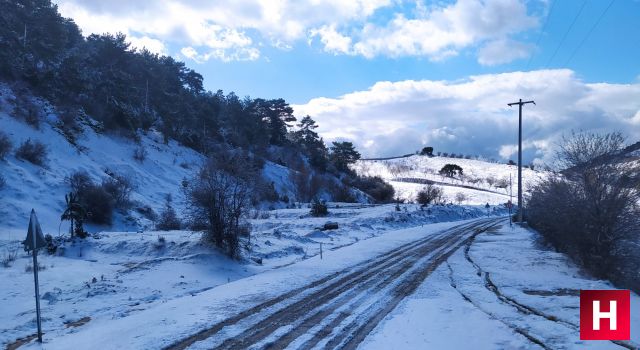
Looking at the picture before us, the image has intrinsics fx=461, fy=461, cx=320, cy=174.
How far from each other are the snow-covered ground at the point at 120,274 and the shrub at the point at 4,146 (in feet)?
35.2

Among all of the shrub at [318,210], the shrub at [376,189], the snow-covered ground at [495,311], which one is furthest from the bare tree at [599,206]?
the shrub at [376,189]

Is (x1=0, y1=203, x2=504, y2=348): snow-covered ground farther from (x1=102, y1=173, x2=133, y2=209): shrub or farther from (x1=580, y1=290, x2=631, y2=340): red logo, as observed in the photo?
(x1=102, y1=173, x2=133, y2=209): shrub

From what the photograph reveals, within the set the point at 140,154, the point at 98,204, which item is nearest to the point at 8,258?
the point at 98,204

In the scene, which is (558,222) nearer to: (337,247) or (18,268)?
(337,247)

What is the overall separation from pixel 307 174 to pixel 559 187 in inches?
2257

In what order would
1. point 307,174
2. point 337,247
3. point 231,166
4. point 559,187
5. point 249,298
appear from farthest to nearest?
point 307,174 → point 337,247 → point 231,166 → point 559,187 → point 249,298

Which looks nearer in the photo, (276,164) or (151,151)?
(151,151)

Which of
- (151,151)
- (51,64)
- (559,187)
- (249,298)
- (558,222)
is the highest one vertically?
(51,64)

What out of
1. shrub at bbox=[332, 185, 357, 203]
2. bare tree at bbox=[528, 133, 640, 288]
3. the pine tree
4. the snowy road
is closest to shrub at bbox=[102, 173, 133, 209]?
the snowy road

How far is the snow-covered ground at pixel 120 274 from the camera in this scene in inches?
444

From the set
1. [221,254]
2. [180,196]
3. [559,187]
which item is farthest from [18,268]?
[180,196]

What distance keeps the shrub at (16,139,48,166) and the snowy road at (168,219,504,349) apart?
78.8ft

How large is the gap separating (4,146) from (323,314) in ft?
86.9

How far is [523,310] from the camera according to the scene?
10.7 meters
